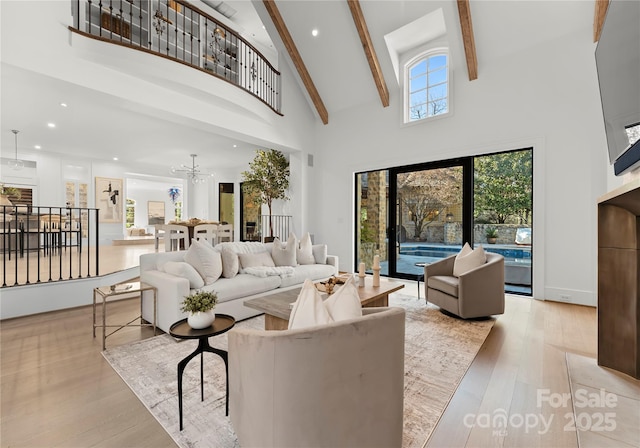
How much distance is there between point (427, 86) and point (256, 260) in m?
4.57

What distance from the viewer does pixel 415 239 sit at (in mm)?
5793

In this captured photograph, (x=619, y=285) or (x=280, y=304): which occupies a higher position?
(x=619, y=285)

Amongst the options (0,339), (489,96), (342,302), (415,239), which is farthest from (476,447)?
(489,96)

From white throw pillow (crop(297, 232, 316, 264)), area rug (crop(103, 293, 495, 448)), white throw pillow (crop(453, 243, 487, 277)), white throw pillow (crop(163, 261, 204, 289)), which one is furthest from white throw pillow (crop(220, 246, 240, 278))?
white throw pillow (crop(453, 243, 487, 277))

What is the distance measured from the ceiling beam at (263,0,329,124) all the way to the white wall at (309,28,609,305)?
8.19 ft

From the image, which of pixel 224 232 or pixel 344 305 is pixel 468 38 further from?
pixel 224 232

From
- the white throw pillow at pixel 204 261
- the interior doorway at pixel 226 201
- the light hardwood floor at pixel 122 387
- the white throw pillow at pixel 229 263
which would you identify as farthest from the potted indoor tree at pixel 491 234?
the interior doorway at pixel 226 201

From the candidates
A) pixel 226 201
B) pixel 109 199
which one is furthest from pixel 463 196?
pixel 109 199

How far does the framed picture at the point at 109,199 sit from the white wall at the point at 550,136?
9.32m

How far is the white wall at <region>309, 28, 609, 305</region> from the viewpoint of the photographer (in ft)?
13.1

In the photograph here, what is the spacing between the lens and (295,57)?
20.7 feet

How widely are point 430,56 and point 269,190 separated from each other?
14.5ft

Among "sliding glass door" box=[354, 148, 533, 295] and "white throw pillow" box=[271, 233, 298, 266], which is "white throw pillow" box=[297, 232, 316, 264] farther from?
"sliding glass door" box=[354, 148, 533, 295]

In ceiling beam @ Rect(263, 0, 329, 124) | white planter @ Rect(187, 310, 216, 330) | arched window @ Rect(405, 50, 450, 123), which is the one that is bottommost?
white planter @ Rect(187, 310, 216, 330)
